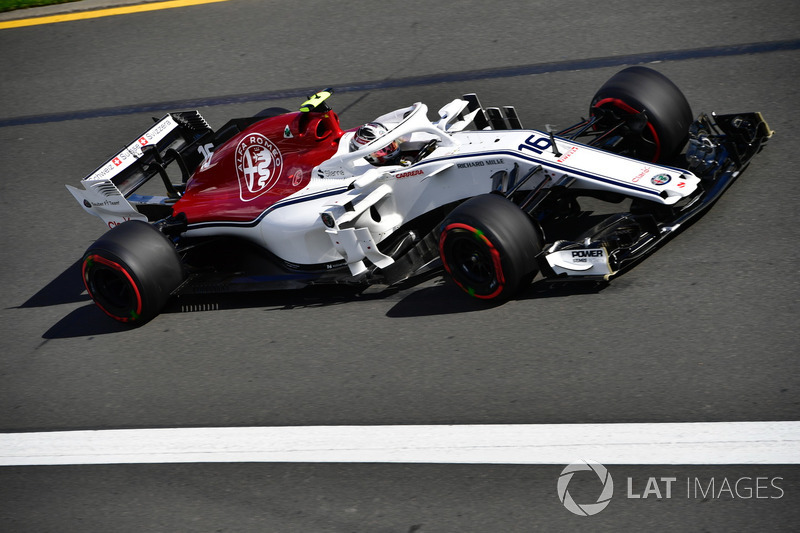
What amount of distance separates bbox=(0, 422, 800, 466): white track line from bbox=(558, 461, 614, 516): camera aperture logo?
5 centimetres

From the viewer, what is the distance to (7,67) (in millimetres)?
11367

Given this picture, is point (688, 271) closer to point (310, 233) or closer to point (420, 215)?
point (420, 215)

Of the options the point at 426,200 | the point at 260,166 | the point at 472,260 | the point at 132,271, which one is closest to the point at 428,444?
the point at 472,260

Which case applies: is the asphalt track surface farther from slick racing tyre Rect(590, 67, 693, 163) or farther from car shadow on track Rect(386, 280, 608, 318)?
slick racing tyre Rect(590, 67, 693, 163)

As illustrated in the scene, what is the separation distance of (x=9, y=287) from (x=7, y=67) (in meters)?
4.71

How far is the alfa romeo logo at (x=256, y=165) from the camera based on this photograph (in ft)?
22.7

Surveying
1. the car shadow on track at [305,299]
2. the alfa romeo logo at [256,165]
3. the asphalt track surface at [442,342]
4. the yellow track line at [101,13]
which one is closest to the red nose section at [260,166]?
the alfa romeo logo at [256,165]

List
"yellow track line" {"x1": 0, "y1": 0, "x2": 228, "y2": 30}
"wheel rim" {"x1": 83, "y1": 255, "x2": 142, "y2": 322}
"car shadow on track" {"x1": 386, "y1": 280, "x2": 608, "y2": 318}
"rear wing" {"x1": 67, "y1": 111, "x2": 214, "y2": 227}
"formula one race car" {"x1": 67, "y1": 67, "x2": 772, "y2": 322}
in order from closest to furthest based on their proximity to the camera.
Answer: "formula one race car" {"x1": 67, "y1": 67, "x2": 772, "y2": 322} < "car shadow on track" {"x1": 386, "y1": 280, "x2": 608, "y2": 318} < "wheel rim" {"x1": 83, "y1": 255, "x2": 142, "y2": 322} < "rear wing" {"x1": 67, "y1": 111, "x2": 214, "y2": 227} < "yellow track line" {"x1": 0, "y1": 0, "x2": 228, "y2": 30}

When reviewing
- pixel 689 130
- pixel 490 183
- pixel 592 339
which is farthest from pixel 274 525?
pixel 689 130

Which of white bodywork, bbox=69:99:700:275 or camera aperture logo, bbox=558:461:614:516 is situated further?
white bodywork, bbox=69:99:700:275

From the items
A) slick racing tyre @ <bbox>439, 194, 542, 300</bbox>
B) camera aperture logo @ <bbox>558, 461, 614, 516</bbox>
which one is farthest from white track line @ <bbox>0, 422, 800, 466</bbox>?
slick racing tyre @ <bbox>439, 194, 542, 300</bbox>

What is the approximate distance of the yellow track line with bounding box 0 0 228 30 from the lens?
38.6 ft

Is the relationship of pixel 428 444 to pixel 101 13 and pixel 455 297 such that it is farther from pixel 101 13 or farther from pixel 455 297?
pixel 101 13

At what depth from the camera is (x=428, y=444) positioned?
5.02 metres
